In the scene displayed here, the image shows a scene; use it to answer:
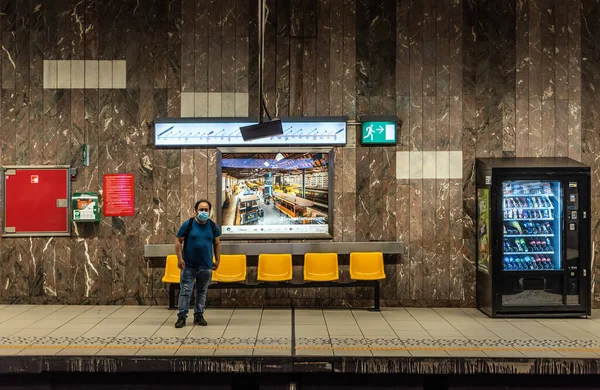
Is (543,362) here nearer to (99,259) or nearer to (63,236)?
(99,259)

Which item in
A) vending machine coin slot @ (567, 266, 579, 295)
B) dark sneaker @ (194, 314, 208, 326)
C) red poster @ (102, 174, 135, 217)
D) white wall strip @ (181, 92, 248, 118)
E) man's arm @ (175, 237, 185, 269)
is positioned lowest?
dark sneaker @ (194, 314, 208, 326)

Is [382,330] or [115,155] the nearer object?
[382,330]

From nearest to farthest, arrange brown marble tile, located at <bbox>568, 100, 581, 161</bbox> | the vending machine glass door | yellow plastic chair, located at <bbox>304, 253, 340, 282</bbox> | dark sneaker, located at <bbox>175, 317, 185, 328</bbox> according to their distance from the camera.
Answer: dark sneaker, located at <bbox>175, 317, 185, 328</bbox>, the vending machine glass door, yellow plastic chair, located at <bbox>304, 253, 340, 282</bbox>, brown marble tile, located at <bbox>568, 100, 581, 161</bbox>

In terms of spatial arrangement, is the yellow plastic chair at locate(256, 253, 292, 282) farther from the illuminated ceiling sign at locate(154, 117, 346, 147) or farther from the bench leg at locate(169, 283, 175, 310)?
the illuminated ceiling sign at locate(154, 117, 346, 147)

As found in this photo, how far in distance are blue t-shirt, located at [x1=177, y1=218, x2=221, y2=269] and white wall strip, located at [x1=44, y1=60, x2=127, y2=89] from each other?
275 centimetres

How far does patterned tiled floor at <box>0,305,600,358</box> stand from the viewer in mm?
5645

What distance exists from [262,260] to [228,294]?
2.35 feet

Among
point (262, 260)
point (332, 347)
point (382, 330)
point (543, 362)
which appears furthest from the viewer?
point (262, 260)

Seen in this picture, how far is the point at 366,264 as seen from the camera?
26.1 feet

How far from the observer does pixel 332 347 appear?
5.76 meters

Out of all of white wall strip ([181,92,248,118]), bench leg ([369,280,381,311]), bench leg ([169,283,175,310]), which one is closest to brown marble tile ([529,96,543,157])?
bench leg ([369,280,381,311])

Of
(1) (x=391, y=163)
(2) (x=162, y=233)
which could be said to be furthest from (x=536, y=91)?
(2) (x=162, y=233)

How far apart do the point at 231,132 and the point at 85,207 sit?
7.70ft

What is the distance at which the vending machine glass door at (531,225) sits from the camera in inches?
299
